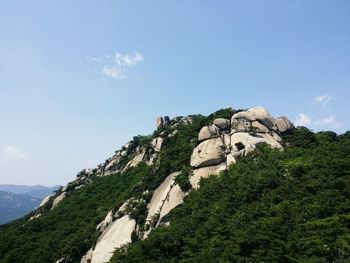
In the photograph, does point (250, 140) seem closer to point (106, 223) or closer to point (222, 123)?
point (222, 123)

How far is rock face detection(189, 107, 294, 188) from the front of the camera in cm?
5331

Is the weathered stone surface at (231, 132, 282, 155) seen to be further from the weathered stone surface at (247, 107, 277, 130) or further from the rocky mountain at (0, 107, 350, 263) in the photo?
the weathered stone surface at (247, 107, 277, 130)

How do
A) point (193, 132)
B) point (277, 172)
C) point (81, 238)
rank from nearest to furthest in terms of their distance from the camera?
point (277, 172)
point (81, 238)
point (193, 132)

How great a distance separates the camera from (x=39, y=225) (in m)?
69.3

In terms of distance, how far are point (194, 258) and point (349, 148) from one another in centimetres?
2825

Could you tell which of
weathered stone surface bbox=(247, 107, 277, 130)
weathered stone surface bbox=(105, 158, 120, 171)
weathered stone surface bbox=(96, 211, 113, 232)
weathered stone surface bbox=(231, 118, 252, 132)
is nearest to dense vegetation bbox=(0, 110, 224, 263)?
weathered stone surface bbox=(96, 211, 113, 232)

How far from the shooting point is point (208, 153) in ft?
179

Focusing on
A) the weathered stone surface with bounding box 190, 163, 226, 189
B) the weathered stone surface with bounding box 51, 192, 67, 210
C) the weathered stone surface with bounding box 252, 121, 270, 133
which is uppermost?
the weathered stone surface with bounding box 252, 121, 270, 133

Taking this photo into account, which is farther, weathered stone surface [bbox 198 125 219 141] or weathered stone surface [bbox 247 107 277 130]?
weathered stone surface [bbox 247 107 277 130]

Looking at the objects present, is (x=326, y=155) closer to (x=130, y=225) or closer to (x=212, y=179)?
(x=212, y=179)

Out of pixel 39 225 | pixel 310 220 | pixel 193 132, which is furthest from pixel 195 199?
pixel 39 225

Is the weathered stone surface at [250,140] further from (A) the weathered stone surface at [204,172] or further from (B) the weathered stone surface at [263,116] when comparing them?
(A) the weathered stone surface at [204,172]

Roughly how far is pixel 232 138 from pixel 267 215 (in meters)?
22.7

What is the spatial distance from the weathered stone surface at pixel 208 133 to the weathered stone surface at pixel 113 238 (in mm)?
17331
